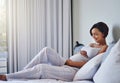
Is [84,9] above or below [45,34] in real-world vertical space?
above

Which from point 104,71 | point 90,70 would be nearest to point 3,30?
point 90,70

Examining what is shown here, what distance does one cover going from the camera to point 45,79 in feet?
6.49

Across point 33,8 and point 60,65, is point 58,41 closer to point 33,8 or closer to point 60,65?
point 33,8

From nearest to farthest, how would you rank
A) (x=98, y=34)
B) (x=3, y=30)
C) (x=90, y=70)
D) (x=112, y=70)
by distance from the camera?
1. (x=112, y=70)
2. (x=90, y=70)
3. (x=98, y=34)
4. (x=3, y=30)

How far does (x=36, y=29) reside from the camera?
12.6 ft

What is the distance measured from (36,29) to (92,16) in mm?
1243

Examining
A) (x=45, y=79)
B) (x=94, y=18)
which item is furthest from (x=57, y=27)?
(x=45, y=79)

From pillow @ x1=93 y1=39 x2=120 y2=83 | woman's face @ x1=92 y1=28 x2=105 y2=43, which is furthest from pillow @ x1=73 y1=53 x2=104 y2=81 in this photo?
woman's face @ x1=92 y1=28 x2=105 y2=43

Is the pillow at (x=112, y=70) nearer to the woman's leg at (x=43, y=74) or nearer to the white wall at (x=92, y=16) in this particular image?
the woman's leg at (x=43, y=74)

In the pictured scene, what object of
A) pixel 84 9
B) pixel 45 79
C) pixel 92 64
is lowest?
pixel 45 79

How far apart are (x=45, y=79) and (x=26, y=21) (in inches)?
78.1

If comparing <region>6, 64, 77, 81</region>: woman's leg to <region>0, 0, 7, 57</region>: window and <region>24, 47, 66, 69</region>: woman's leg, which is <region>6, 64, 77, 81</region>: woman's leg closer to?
<region>24, 47, 66, 69</region>: woman's leg

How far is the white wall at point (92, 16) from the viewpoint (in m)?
2.27

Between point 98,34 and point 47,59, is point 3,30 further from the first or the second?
point 98,34
